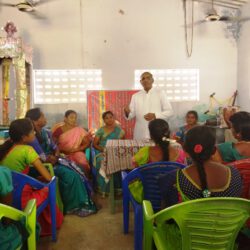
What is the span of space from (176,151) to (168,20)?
11.1ft

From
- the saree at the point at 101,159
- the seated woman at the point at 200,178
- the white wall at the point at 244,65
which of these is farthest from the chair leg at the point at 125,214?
the white wall at the point at 244,65

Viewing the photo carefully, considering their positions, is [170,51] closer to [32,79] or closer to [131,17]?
[131,17]

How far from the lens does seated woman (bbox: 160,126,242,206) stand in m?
1.26

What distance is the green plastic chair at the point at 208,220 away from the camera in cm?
112

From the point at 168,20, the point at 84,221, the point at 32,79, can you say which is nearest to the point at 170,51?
the point at 168,20

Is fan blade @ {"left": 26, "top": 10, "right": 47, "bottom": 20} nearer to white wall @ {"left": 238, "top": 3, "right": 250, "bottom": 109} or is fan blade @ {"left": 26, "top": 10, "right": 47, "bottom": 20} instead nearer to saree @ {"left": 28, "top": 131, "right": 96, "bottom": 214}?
saree @ {"left": 28, "top": 131, "right": 96, "bottom": 214}

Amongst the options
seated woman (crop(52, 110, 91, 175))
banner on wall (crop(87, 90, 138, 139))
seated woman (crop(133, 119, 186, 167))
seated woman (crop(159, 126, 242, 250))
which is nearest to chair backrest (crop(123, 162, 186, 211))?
seated woman (crop(133, 119, 186, 167))

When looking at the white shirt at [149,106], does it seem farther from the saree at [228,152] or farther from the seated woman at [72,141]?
the saree at [228,152]

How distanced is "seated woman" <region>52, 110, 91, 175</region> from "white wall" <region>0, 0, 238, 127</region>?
4.12 feet

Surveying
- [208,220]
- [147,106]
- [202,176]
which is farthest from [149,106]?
[208,220]

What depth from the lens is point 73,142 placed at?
3.72 meters

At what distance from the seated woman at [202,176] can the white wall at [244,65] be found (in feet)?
12.5

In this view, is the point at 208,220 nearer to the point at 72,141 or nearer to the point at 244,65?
the point at 72,141

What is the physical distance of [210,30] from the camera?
4973 mm
